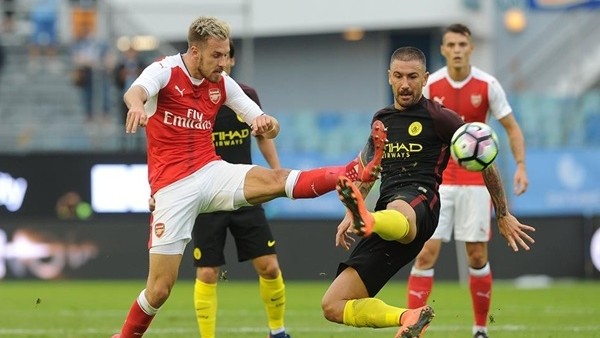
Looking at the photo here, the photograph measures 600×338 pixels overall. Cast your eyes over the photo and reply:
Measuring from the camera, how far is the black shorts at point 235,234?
11336 mm

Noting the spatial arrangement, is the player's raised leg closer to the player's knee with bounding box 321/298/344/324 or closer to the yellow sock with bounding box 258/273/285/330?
the player's knee with bounding box 321/298/344/324

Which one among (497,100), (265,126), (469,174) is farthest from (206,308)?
(497,100)

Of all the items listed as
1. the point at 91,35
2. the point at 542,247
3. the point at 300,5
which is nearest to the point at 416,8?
the point at 300,5

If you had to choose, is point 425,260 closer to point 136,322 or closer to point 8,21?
point 136,322

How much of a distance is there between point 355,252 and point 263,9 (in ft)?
74.4

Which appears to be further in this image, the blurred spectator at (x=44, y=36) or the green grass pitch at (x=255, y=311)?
the blurred spectator at (x=44, y=36)

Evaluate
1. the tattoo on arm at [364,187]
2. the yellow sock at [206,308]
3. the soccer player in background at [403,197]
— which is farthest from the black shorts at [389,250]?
the yellow sock at [206,308]

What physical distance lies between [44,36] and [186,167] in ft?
54.6

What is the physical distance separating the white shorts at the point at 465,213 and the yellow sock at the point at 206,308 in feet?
6.96

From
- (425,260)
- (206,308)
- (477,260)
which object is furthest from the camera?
(477,260)

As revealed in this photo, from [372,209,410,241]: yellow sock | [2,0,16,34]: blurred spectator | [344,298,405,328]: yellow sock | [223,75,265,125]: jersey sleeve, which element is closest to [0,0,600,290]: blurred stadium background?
[2,0,16,34]: blurred spectator

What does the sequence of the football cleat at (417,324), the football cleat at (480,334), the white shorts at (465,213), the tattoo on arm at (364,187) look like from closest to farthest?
the football cleat at (417,324) < the tattoo on arm at (364,187) < the football cleat at (480,334) < the white shorts at (465,213)

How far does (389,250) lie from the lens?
29.5ft

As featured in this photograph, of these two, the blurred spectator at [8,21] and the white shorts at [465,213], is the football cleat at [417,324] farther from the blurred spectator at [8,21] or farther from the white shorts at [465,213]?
the blurred spectator at [8,21]
